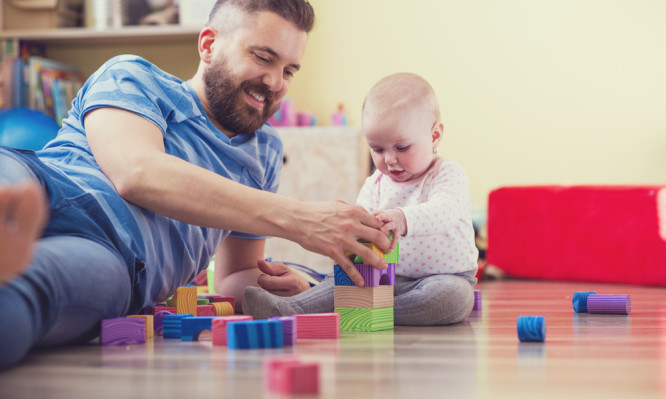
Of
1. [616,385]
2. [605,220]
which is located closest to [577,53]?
[605,220]

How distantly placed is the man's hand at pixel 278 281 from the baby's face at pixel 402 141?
0.34 metres

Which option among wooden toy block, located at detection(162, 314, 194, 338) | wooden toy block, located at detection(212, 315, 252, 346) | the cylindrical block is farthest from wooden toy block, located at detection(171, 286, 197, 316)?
the cylindrical block

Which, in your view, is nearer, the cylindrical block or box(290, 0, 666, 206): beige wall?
the cylindrical block

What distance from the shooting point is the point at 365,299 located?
4.60ft

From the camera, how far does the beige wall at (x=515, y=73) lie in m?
3.56

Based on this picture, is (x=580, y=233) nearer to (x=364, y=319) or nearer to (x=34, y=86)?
(x=364, y=319)

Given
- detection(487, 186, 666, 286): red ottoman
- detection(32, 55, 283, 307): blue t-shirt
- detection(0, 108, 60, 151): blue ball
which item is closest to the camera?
detection(32, 55, 283, 307): blue t-shirt

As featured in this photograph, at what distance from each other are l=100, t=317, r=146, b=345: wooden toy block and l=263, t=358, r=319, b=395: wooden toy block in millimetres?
491

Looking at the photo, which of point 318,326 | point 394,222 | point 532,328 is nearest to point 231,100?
point 394,222

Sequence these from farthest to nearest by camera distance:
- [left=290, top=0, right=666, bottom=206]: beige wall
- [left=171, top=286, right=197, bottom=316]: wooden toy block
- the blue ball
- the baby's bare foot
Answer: [left=290, top=0, right=666, bottom=206]: beige wall
the blue ball
[left=171, top=286, right=197, bottom=316]: wooden toy block
the baby's bare foot

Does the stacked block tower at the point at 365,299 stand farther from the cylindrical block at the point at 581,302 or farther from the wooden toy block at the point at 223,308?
the cylindrical block at the point at 581,302

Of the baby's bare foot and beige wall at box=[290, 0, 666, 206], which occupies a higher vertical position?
beige wall at box=[290, 0, 666, 206]

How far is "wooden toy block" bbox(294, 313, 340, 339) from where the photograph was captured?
1302 millimetres

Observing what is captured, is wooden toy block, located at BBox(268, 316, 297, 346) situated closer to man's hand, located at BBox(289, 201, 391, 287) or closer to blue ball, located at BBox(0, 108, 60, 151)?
man's hand, located at BBox(289, 201, 391, 287)
